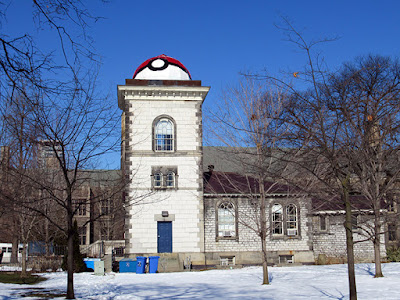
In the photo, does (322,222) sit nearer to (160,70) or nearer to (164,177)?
(164,177)

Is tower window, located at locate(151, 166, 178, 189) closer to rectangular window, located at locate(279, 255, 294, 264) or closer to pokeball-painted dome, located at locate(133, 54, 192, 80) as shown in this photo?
pokeball-painted dome, located at locate(133, 54, 192, 80)

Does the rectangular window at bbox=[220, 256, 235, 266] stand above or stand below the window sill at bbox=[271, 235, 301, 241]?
below

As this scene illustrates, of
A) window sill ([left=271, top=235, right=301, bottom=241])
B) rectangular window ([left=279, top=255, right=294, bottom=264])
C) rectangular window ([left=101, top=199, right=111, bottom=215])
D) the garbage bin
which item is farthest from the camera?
rectangular window ([left=279, top=255, right=294, bottom=264])

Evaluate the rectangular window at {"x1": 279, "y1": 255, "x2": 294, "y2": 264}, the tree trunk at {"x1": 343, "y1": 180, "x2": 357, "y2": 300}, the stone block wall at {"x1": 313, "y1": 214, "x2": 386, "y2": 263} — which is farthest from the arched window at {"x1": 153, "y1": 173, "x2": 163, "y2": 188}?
the tree trunk at {"x1": 343, "y1": 180, "x2": 357, "y2": 300}

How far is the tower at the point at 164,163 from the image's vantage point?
27.1 meters

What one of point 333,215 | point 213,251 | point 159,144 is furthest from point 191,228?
point 333,215

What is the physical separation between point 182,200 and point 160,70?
26.2 feet

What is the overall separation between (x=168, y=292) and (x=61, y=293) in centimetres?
338

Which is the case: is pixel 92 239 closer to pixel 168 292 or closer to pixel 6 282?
pixel 6 282

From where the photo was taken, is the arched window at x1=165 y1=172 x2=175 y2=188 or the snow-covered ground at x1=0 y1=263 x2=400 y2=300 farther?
the arched window at x1=165 y1=172 x2=175 y2=188

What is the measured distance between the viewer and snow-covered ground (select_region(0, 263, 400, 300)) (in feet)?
47.8

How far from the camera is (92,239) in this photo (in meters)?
55.8

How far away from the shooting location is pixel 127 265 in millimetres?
25359

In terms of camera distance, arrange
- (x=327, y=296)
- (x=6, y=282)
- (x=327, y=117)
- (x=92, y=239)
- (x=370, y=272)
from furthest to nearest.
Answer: (x=92, y=239)
(x=370, y=272)
(x=6, y=282)
(x=327, y=296)
(x=327, y=117)
